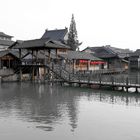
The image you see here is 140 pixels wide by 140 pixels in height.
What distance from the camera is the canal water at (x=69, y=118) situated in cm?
1558

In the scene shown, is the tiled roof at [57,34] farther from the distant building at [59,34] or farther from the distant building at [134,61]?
A: the distant building at [134,61]

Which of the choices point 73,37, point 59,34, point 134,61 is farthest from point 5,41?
point 134,61

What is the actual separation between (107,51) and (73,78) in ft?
143

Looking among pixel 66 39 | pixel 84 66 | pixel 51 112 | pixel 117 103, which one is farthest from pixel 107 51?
pixel 51 112

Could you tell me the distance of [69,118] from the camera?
63.2 feet

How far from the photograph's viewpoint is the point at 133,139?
14.9 meters

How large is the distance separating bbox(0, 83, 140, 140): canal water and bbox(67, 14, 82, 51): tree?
55.0 meters

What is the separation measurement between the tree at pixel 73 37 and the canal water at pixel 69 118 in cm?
5501

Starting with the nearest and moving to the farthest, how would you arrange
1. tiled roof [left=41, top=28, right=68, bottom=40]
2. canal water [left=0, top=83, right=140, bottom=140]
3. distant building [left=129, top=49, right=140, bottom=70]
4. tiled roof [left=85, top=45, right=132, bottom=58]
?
canal water [left=0, top=83, right=140, bottom=140] < tiled roof [left=85, top=45, right=132, bottom=58] < tiled roof [left=41, top=28, right=68, bottom=40] < distant building [left=129, top=49, right=140, bottom=70]

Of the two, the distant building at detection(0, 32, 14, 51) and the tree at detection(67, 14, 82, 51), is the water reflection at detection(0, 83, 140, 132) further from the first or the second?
the tree at detection(67, 14, 82, 51)

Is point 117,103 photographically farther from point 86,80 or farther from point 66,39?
point 66,39

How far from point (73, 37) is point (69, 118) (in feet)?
218

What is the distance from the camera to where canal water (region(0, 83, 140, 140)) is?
15.6m

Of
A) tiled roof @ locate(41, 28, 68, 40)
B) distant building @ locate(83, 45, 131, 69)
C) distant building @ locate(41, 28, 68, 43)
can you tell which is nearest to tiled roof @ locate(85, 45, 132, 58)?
distant building @ locate(83, 45, 131, 69)
